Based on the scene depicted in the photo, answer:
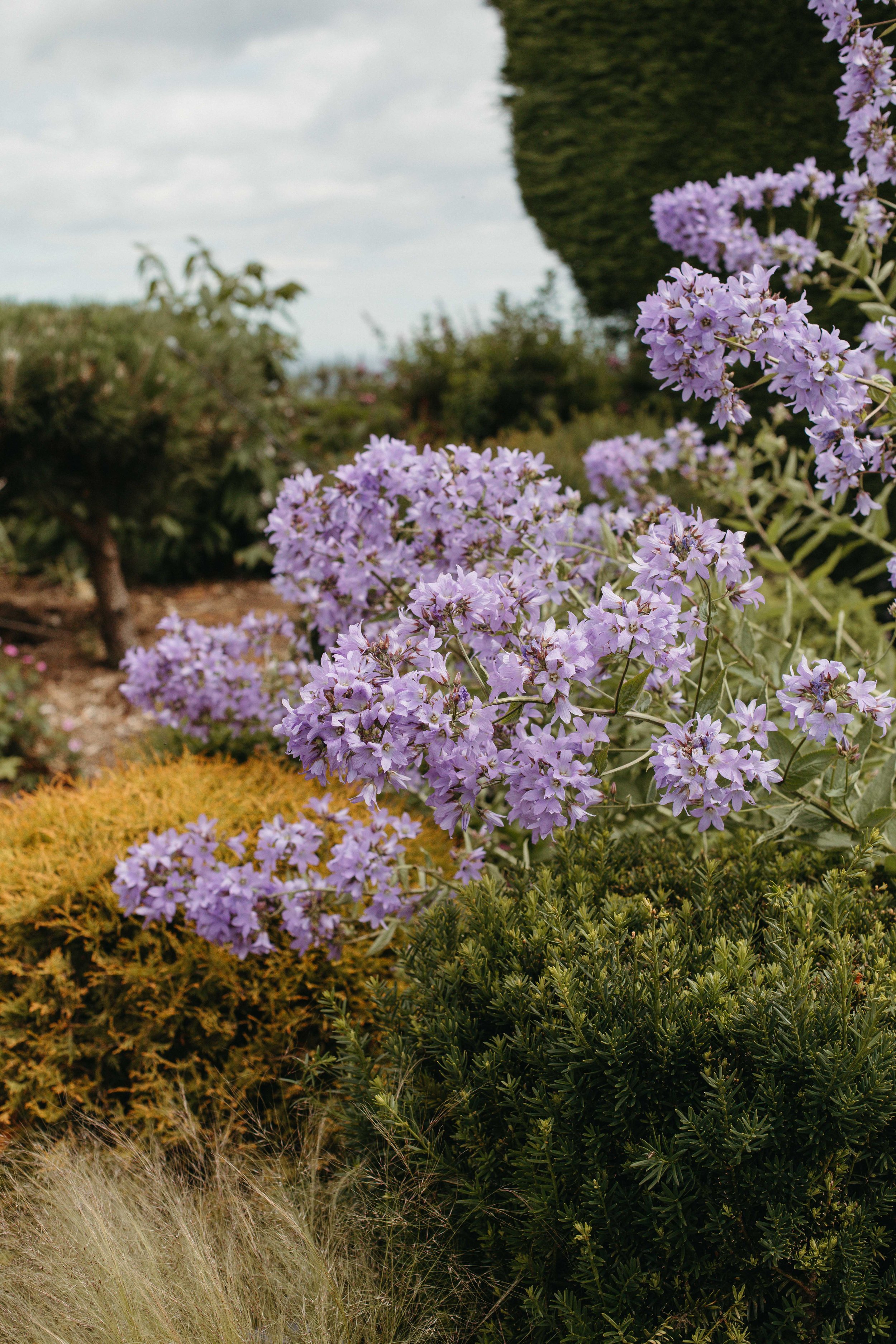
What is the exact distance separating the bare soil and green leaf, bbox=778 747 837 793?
321cm

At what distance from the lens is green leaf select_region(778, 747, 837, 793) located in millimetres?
2027

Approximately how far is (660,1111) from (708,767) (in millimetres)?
603

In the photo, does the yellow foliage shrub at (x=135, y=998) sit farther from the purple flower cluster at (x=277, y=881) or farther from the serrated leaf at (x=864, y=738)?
the serrated leaf at (x=864, y=738)

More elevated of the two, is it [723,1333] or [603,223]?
[603,223]

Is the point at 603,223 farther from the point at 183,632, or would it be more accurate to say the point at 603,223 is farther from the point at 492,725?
the point at 492,725

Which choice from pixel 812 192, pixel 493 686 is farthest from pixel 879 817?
pixel 812 192

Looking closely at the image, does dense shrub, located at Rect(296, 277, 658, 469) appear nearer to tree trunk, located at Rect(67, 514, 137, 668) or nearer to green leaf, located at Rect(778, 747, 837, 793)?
tree trunk, located at Rect(67, 514, 137, 668)

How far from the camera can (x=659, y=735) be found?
2156mm

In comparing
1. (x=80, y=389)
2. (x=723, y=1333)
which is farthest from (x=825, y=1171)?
(x=80, y=389)

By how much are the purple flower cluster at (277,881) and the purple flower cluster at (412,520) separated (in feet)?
1.67

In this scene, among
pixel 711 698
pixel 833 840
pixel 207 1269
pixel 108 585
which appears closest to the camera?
pixel 207 1269

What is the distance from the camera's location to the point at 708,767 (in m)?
1.80

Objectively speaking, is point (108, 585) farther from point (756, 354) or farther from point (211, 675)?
point (756, 354)

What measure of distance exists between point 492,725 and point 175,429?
4.62 meters
